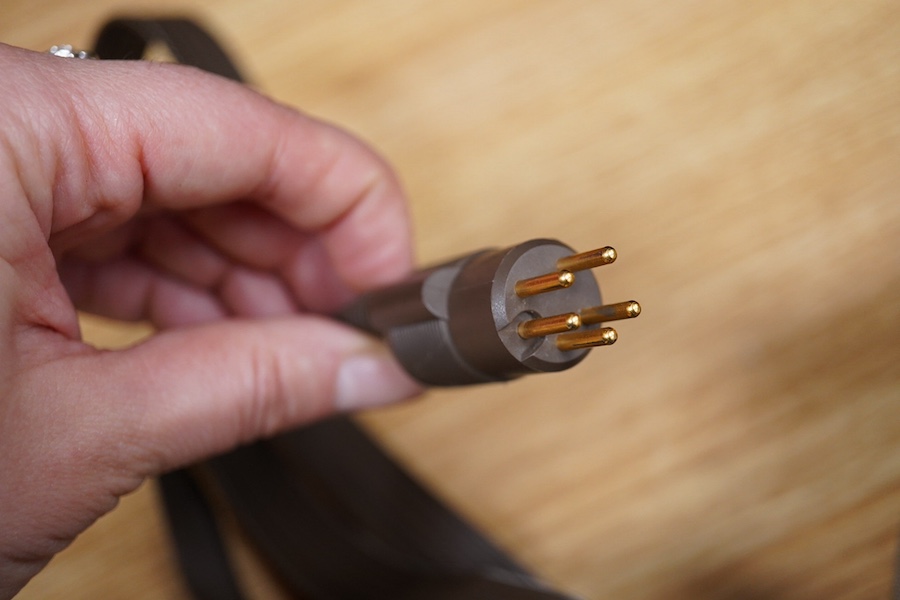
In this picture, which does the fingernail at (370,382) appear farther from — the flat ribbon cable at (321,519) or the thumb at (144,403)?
the flat ribbon cable at (321,519)

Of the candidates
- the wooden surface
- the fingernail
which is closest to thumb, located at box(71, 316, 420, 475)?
the fingernail

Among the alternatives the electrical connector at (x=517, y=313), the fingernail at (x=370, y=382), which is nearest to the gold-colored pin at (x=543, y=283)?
the electrical connector at (x=517, y=313)

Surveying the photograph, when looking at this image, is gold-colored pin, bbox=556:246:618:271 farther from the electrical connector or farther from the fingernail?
the fingernail

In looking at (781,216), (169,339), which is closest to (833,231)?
(781,216)

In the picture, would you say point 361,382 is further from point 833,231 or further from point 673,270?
point 833,231

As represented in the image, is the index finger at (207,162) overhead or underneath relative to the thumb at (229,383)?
overhead

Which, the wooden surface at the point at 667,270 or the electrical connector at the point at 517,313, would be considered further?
the wooden surface at the point at 667,270

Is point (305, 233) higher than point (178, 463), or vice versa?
point (305, 233)
